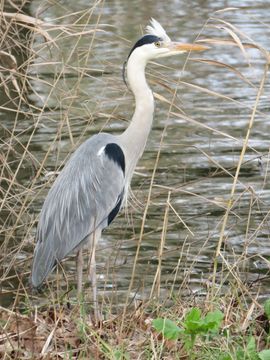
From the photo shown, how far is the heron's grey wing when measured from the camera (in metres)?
5.41

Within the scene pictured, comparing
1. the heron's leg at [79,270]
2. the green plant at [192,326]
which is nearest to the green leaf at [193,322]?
the green plant at [192,326]

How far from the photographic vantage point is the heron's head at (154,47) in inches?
220

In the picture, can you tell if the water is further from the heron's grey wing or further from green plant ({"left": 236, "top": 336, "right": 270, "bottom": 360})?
green plant ({"left": 236, "top": 336, "right": 270, "bottom": 360})

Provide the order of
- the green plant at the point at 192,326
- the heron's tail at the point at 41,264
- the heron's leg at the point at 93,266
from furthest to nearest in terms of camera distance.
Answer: the heron's leg at the point at 93,266 < the heron's tail at the point at 41,264 < the green plant at the point at 192,326

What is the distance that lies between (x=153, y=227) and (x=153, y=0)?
29.3 feet

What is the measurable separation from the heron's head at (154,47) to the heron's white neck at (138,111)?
26 mm

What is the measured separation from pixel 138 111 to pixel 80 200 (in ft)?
1.89

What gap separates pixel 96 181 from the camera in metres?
5.68

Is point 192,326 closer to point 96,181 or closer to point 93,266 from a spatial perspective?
point 93,266

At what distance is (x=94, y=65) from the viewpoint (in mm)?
11234

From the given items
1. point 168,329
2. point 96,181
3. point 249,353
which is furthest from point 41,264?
point 249,353

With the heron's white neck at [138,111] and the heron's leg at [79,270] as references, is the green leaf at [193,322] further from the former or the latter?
the heron's white neck at [138,111]

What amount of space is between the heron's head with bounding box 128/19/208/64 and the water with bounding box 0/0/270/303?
0.14 metres

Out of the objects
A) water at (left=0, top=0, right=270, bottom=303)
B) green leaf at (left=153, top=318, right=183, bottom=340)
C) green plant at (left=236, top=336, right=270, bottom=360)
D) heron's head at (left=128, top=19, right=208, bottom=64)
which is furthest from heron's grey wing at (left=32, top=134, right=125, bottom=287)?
green plant at (left=236, top=336, right=270, bottom=360)
